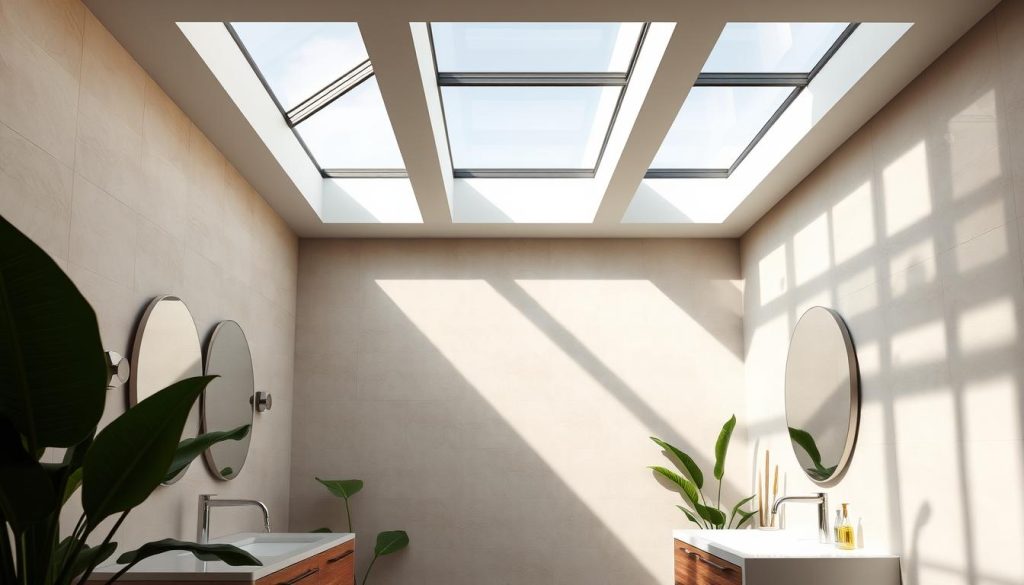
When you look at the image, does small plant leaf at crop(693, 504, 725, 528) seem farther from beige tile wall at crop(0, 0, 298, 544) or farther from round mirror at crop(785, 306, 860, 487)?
beige tile wall at crop(0, 0, 298, 544)

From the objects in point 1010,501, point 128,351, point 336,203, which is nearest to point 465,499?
point 336,203

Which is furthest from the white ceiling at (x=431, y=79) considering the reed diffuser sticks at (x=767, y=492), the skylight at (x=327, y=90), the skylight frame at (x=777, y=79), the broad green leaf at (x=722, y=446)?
the reed diffuser sticks at (x=767, y=492)

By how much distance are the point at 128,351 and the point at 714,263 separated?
12.7 feet

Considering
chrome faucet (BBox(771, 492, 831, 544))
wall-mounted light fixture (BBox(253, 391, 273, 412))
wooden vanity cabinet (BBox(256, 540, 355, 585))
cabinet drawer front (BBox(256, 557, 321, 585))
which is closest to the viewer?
cabinet drawer front (BBox(256, 557, 321, 585))

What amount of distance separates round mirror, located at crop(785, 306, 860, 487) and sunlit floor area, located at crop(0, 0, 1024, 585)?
0.07 ft

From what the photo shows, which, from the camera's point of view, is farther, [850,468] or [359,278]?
[359,278]

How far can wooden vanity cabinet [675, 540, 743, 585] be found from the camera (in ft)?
12.3

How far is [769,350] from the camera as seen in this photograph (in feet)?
17.6

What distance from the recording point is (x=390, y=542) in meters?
5.46

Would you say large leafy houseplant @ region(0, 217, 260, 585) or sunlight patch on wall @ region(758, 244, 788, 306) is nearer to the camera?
large leafy houseplant @ region(0, 217, 260, 585)

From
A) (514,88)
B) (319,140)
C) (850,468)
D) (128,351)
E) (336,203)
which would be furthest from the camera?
(336,203)

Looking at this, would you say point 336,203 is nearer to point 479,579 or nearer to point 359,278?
point 359,278

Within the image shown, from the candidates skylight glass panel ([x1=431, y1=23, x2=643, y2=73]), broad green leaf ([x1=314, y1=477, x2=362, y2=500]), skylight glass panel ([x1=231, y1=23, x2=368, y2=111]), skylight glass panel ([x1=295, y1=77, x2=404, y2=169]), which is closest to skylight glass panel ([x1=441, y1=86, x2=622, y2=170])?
skylight glass panel ([x1=431, y1=23, x2=643, y2=73])

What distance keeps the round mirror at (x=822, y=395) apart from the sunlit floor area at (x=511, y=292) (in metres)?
0.02
